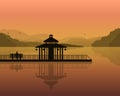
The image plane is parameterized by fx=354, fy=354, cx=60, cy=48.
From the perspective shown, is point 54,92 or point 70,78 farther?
point 70,78

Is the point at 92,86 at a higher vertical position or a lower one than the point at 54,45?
lower

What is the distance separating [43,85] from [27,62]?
32720mm

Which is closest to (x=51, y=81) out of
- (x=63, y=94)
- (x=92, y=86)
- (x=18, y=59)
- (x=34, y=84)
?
(x=34, y=84)

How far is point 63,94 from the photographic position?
3372 cm

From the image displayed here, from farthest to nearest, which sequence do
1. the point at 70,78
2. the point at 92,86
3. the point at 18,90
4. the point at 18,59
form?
the point at 18,59
the point at 70,78
the point at 92,86
the point at 18,90

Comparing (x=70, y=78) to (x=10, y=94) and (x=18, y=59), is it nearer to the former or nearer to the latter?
(x=10, y=94)

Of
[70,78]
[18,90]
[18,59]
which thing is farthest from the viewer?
[18,59]

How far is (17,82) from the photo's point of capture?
4328cm

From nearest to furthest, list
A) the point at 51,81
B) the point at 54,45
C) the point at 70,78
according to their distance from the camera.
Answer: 1. the point at 51,81
2. the point at 70,78
3. the point at 54,45

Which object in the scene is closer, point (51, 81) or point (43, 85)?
point (43, 85)

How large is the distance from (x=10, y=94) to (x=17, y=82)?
973 cm

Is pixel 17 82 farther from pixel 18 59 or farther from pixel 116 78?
pixel 18 59

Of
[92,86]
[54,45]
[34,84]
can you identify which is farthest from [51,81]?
[54,45]

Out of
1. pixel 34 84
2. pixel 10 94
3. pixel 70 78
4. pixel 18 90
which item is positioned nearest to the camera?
pixel 10 94
